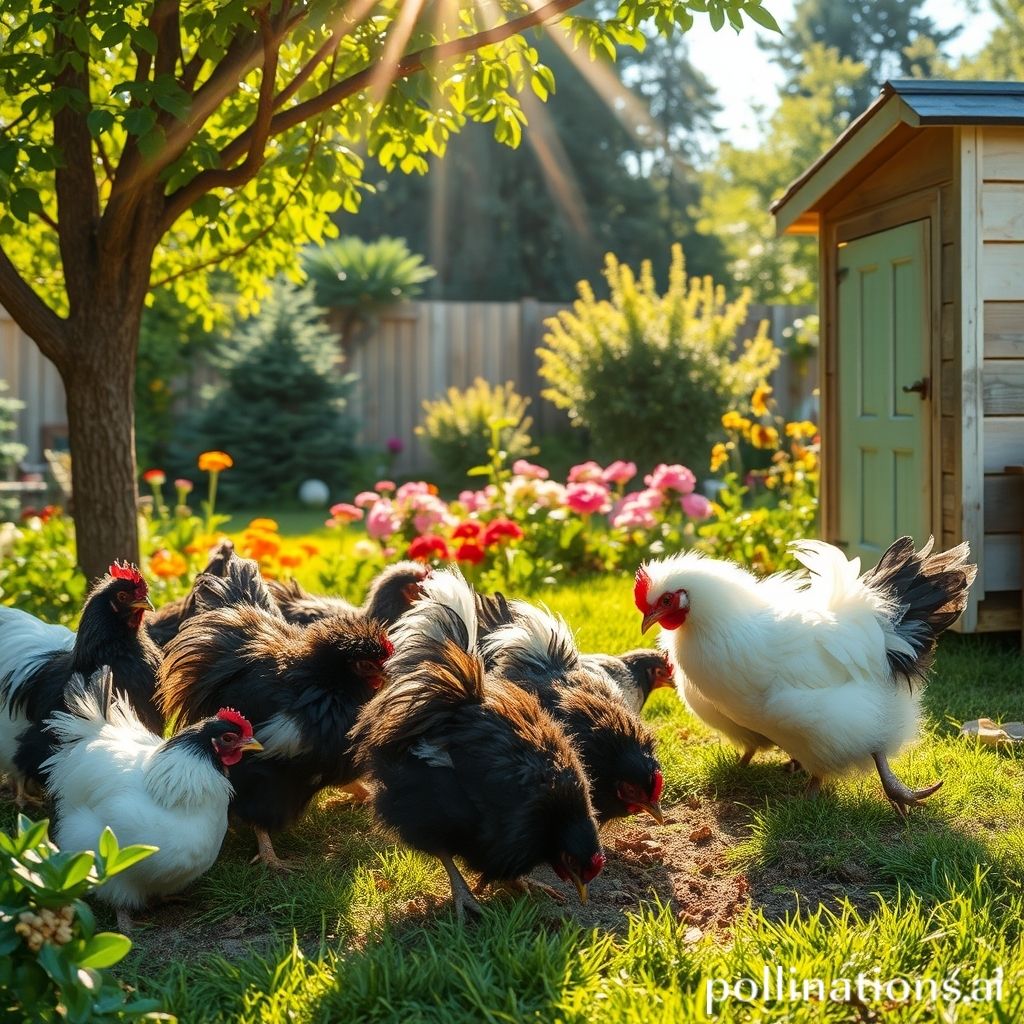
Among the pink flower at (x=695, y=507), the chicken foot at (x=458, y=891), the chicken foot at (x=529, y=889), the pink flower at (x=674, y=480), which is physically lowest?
the chicken foot at (x=529, y=889)

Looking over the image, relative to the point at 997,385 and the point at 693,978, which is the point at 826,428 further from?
the point at 693,978

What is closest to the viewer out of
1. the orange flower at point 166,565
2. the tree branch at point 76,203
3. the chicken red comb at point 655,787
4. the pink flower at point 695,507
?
the chicken red comb at point 655,787

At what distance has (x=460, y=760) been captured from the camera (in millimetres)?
3062

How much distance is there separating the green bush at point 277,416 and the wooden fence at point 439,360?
0.90 metres

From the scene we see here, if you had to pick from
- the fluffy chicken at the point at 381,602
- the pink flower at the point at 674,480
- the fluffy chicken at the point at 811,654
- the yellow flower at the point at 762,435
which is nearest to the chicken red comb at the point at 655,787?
the fluffy chicken at the point at 811,654

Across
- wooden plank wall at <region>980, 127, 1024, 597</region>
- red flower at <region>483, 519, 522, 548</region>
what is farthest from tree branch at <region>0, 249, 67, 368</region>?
wooden plank wall at <region>980, 127, 1024, 597</region>

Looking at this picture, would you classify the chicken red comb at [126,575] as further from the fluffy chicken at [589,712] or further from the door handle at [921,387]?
the door handle at [921,387]

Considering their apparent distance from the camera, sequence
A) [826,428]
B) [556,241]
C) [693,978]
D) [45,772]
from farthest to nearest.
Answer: [556,241] → [826,428] → [45,772] → [693,978]

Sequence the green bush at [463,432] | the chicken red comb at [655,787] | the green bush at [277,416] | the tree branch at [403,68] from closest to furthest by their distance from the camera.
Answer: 1. the chicken red comb at [655,787]
2. the tree branch at [403,68]
3. the green bush at [463,432]
4. the green bush at [277,416]

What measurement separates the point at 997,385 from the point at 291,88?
3.79 metres

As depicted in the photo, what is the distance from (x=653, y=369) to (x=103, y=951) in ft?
37.9

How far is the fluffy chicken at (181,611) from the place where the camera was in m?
4.59

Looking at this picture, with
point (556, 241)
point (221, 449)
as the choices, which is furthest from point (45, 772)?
point (556, 241)

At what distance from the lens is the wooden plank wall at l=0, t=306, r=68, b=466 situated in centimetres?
1377
